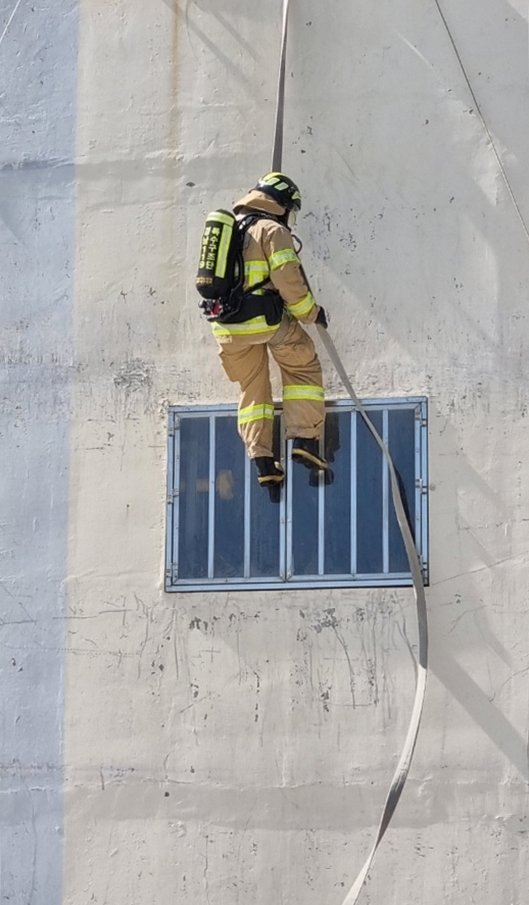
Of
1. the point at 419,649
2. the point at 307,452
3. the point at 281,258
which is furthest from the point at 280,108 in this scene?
the point at 419,649

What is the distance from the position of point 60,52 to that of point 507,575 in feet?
13.4

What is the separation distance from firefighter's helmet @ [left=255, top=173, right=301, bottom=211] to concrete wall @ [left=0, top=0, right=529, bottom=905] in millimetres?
386

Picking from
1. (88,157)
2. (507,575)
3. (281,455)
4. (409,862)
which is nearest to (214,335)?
(281,455)

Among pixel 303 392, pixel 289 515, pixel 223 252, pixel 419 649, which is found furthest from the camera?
pixel 289 515

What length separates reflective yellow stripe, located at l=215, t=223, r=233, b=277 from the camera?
942cm

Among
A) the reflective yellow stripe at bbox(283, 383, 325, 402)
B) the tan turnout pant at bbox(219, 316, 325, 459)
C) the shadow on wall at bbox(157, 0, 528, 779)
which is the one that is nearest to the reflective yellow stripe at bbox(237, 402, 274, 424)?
the tan turnout pant at bbox(219, 316, 325, 459)

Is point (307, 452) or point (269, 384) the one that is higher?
point (269, 384)

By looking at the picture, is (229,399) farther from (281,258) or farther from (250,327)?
(281,258)

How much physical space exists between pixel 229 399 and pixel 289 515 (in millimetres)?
742

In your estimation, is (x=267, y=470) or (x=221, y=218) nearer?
(x=221, y=218)

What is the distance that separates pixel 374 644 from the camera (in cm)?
945

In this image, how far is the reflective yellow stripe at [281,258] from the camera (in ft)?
31.0

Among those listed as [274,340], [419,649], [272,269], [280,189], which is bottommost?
[419,649]

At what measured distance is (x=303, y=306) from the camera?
9516 millimetres
